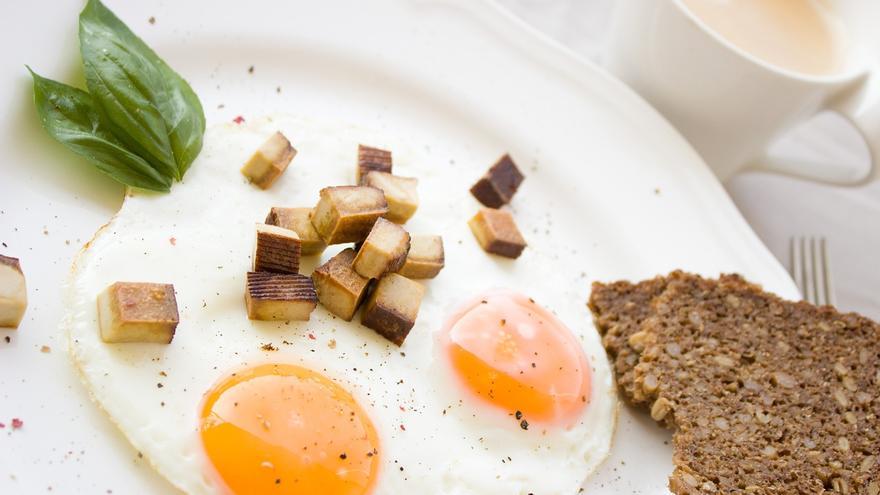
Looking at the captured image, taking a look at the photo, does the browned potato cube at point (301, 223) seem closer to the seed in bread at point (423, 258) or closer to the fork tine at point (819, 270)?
the seed in bread at point (423, 258)

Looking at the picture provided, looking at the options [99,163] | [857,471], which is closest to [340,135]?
[99,163]

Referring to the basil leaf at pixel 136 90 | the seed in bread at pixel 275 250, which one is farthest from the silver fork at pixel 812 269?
the basil leaf at pixel 136 90

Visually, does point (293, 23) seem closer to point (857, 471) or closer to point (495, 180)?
point (495, 180)

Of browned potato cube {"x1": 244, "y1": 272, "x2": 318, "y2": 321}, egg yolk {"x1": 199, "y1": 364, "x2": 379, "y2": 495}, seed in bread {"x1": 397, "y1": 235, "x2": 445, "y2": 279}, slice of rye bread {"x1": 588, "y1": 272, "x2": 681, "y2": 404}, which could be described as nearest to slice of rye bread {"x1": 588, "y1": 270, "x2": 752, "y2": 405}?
slice of rye bread {"x1": 588, "y1": 272, "x2": 681, "y2": 404}

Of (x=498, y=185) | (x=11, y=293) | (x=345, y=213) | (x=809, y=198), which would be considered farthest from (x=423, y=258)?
(x=809, y=198)

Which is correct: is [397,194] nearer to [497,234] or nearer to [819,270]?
[497,234]
